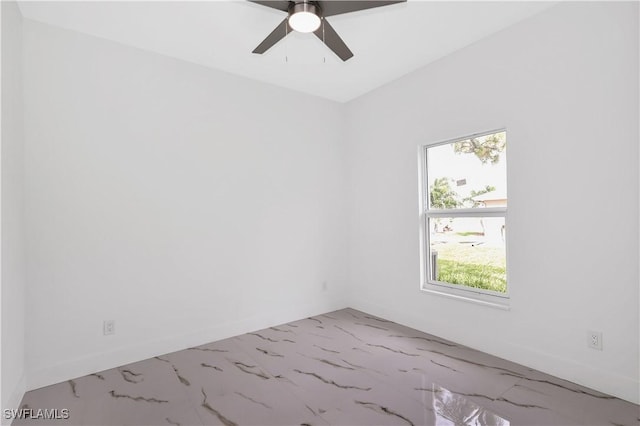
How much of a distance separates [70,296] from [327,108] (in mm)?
3441

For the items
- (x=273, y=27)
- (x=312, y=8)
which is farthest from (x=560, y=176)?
(x=273, y=27)

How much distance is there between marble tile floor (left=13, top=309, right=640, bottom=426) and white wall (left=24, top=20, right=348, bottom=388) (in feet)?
1.30

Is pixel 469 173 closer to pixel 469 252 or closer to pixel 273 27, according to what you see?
pixel 469 252

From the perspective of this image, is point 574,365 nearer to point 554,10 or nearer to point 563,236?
point 563,236

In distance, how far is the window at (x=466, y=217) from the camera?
288cm

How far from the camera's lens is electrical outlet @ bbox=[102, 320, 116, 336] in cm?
266

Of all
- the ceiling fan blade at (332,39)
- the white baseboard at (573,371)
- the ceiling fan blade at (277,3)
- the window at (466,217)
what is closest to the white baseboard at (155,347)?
the window at (466,217)

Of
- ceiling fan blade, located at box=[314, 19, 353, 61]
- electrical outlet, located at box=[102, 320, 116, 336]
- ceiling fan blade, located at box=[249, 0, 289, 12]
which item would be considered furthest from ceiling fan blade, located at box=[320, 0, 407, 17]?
electrical outlet, located at box=[102, 320, 116, 336]

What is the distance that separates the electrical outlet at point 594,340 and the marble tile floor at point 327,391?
31cm

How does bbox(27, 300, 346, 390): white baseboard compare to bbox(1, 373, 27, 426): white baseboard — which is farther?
bbox(27, 300, 346, 390): white baseboard

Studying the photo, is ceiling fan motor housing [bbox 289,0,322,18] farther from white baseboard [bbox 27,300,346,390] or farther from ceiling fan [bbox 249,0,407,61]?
white baseboard [bbox 27,300,346,390]

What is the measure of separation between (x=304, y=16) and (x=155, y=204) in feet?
6.84

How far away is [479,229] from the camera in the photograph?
9.96 ft

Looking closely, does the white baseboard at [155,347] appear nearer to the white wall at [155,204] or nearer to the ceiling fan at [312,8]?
the white wall at [155,204]
